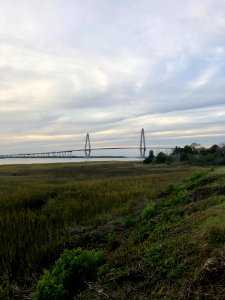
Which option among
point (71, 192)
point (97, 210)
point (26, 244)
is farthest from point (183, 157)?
point (26, 244)

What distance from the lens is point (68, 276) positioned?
669cm

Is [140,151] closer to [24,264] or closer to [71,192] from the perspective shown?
[71,192]

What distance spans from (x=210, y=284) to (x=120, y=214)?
9.52 meters

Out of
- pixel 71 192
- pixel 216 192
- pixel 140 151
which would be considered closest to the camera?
pixel 216 192

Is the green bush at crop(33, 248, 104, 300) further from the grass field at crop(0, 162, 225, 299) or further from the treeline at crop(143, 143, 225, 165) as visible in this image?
the treeline at crop(143, 143, 225, 165)

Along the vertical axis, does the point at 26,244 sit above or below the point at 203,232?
Result: below

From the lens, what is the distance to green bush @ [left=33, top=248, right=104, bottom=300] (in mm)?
6133

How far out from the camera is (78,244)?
10.5 meters

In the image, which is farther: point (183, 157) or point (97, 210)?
point (183, 157)

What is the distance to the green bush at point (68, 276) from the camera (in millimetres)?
6133

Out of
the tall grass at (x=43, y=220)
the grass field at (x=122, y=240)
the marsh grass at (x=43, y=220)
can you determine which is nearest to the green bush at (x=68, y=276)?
the grass field at (x=122, y=240)

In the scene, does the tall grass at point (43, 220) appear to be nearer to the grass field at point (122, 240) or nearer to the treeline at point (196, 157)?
the grass field at point (122, 240)

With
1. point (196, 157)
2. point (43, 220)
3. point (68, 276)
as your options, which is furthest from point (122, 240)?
point (196, 157)

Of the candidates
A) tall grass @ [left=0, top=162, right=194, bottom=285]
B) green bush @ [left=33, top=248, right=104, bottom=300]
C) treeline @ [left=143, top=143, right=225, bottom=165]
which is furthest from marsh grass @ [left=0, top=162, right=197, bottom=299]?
treeline @ [left=143, top=143, right=225, bottom=165]
